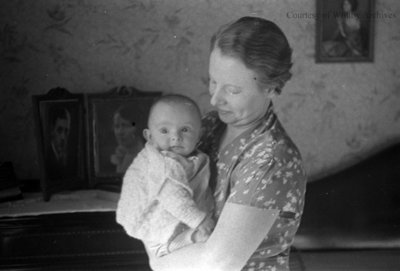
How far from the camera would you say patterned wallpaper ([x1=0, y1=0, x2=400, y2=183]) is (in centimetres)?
127

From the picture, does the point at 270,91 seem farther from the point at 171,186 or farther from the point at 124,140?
the point at 124,140

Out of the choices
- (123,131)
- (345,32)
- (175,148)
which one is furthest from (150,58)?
(175,148)

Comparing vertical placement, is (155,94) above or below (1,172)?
above

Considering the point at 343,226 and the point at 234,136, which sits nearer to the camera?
the point at 234,136

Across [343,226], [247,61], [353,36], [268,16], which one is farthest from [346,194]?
[247,61]

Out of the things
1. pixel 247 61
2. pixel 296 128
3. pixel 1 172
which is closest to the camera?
pixel 247 61

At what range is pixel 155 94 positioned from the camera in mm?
1293

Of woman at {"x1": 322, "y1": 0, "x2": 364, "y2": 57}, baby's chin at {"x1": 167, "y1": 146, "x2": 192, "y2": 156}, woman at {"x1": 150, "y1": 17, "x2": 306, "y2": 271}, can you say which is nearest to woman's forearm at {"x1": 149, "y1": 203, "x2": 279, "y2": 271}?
woman at {"x1": 150, "y1": 17, "x2": 306, "y2": 271}

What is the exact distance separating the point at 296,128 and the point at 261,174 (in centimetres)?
77

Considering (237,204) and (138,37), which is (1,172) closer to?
(138,37)

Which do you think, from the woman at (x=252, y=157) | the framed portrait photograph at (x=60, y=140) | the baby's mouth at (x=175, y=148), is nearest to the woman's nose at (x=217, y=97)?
the woman at (x=252, y=157)

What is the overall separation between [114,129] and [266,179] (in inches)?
29.0

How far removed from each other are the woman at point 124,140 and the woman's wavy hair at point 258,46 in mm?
704

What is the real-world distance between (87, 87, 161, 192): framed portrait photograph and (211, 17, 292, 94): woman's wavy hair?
2.29ft
